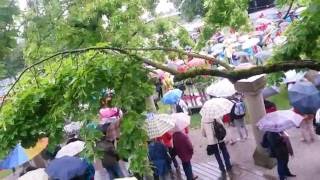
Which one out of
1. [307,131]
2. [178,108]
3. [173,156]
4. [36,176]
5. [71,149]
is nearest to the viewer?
[36,176]

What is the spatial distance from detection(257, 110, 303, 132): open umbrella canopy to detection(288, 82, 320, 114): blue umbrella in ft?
3.41

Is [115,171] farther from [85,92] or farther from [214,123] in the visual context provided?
[85,92]

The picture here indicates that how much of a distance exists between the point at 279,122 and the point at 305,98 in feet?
5.31

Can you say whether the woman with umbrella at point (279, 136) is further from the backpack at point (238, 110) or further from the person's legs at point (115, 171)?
the person's legs at point (115, 171)

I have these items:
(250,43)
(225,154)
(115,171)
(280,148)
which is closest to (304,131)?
(225,154)

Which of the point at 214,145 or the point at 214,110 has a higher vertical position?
the point at 214,110

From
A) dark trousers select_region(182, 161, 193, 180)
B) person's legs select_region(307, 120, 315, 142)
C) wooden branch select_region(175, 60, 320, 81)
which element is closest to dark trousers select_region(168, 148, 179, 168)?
dark trousers select_region(182, 161, 193, 180)

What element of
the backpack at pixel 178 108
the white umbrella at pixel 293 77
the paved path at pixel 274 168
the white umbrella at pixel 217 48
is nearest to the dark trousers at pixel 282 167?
the paved path at pixel 274 168

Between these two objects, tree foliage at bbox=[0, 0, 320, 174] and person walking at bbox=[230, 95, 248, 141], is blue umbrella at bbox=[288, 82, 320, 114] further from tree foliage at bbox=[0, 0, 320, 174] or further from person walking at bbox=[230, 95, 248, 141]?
tree foliage at bbox=[0, 0, 320, 174]

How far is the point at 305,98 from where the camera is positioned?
991 cm

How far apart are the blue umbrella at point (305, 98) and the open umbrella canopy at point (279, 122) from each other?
1.04m

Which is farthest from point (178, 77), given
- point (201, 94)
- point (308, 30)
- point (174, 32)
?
point (201, 94)

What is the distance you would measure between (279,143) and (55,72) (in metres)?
5.19

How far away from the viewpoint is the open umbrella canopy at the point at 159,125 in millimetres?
8722
